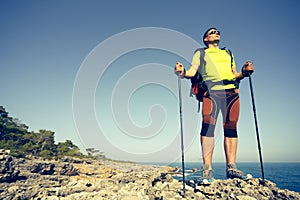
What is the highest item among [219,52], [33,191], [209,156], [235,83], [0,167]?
[219,52]

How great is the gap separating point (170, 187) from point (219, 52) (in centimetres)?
331

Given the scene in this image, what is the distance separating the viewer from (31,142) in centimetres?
2664

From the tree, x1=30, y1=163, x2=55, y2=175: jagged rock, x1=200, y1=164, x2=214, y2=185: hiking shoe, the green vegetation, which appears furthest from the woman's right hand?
the tree

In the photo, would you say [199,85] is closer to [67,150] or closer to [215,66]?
[215,66]

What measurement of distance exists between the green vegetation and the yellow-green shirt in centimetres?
2443

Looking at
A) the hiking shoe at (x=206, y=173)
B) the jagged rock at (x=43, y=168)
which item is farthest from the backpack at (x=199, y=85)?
the jagged rock at (x=43, y=168)

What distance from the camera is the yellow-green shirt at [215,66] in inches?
173

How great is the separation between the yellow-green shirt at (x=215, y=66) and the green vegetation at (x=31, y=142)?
24.4 meters

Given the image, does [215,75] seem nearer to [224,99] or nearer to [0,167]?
[224,99]

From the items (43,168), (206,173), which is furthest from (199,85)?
(43,168)

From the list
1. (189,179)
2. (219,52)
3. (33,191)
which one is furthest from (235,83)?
(33,191)

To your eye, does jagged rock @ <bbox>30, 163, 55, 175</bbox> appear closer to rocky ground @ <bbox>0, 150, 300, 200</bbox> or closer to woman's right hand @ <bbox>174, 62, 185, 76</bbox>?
rocky ground @ <bbox>0, 150, 300, 200</bbox>

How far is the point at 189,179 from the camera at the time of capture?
13.1 ft

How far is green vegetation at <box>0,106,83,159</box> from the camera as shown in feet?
79.9
